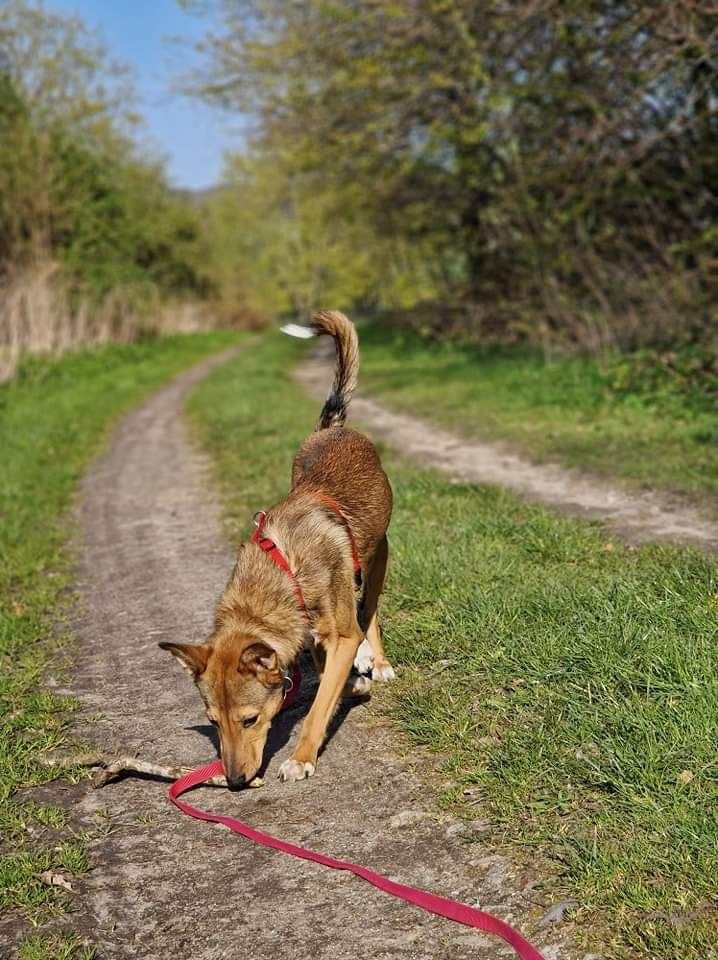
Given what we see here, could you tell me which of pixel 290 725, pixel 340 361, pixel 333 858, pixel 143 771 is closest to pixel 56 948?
pixel 333 858

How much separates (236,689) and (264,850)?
652mm

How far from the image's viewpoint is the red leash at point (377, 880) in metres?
2.84

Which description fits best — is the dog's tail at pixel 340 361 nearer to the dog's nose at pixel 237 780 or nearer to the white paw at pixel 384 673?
the white paw at pixel 384 673

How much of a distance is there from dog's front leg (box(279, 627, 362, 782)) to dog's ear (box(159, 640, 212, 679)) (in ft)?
1.86

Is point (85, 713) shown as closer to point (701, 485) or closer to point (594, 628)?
point (594, 628)

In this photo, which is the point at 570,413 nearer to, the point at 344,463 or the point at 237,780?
the point at 344,463

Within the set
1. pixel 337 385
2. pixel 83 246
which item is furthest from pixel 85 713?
pixel 83 246

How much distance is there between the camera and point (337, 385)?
5852mm

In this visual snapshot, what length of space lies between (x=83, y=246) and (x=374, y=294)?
36775mm

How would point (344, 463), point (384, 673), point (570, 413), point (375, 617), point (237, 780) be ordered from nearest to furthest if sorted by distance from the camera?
point (237, 780), point (384, 673), point (375, 617), point (344, 463), point (570, 413)

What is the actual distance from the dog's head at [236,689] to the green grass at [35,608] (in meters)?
0.69

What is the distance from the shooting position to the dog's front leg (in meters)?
4.07

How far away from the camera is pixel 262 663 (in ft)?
12.9

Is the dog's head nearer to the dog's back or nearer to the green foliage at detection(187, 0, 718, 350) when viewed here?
the dog's back
